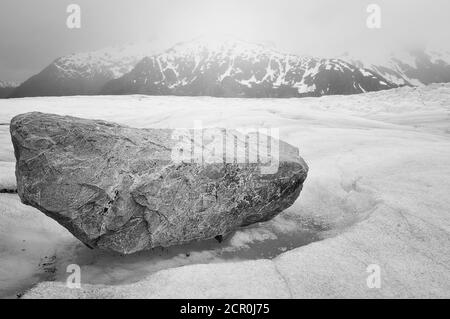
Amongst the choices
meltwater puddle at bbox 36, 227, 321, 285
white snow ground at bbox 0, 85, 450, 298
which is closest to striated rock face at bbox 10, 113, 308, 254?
meltwater puddle at bbox 36, 227, 321, 285

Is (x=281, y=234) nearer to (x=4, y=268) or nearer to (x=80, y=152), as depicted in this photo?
(x=80, y=152)

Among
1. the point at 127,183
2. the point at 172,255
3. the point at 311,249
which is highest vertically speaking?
the point at 127,183

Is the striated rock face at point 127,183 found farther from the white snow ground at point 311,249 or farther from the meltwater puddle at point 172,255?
the white snow ground at point 311,249

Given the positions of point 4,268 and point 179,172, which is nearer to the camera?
point 4,268

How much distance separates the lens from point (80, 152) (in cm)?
441

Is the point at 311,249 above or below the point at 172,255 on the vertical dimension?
above

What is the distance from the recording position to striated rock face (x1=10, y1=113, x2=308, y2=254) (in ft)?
13.8

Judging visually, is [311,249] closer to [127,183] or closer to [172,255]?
[172,255]

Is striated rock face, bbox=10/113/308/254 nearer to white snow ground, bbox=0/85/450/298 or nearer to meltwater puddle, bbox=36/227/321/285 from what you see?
meltwater puddle, bbox=36/227/321/285

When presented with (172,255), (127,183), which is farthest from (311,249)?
(127,183)

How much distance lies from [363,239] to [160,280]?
2816mm

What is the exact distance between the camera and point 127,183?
430 cm

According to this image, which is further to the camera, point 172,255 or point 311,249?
point 172,255
